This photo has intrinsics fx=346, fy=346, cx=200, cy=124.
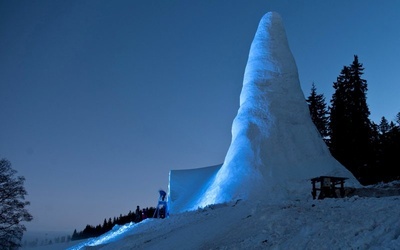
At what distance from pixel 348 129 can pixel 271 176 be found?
15.1m

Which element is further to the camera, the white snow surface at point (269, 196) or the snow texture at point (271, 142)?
the snow texture at point (271, 142)

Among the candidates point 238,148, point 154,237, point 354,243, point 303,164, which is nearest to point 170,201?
point 238,148

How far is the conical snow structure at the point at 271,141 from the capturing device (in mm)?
21969

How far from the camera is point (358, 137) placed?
3312cm

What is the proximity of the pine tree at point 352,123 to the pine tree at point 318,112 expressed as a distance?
287cm

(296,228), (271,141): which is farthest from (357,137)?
(296,228)

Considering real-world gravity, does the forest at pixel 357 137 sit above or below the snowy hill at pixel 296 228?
above

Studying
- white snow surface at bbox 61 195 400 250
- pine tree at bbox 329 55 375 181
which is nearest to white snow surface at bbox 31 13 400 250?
white snow surface at bbox 61 195 400 250

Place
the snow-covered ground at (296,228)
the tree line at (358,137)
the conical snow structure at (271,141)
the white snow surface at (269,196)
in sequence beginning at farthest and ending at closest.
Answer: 1. the tree line at (358,137)
2. the conical snow structure at (271,141)
3. the white snow surface at (269,196)
4. the snow-covered ground at (296,228)

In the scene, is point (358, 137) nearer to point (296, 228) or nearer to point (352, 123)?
point (352, 123)

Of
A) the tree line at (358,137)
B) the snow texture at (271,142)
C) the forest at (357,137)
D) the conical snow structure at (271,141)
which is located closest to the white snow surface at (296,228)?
the conical snow structure at (271,141)

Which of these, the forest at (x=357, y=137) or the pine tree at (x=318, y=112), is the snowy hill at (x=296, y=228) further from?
the pine tree at (x=318, y=112)

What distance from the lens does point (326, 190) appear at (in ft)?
52.5

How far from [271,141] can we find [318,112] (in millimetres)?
20959
